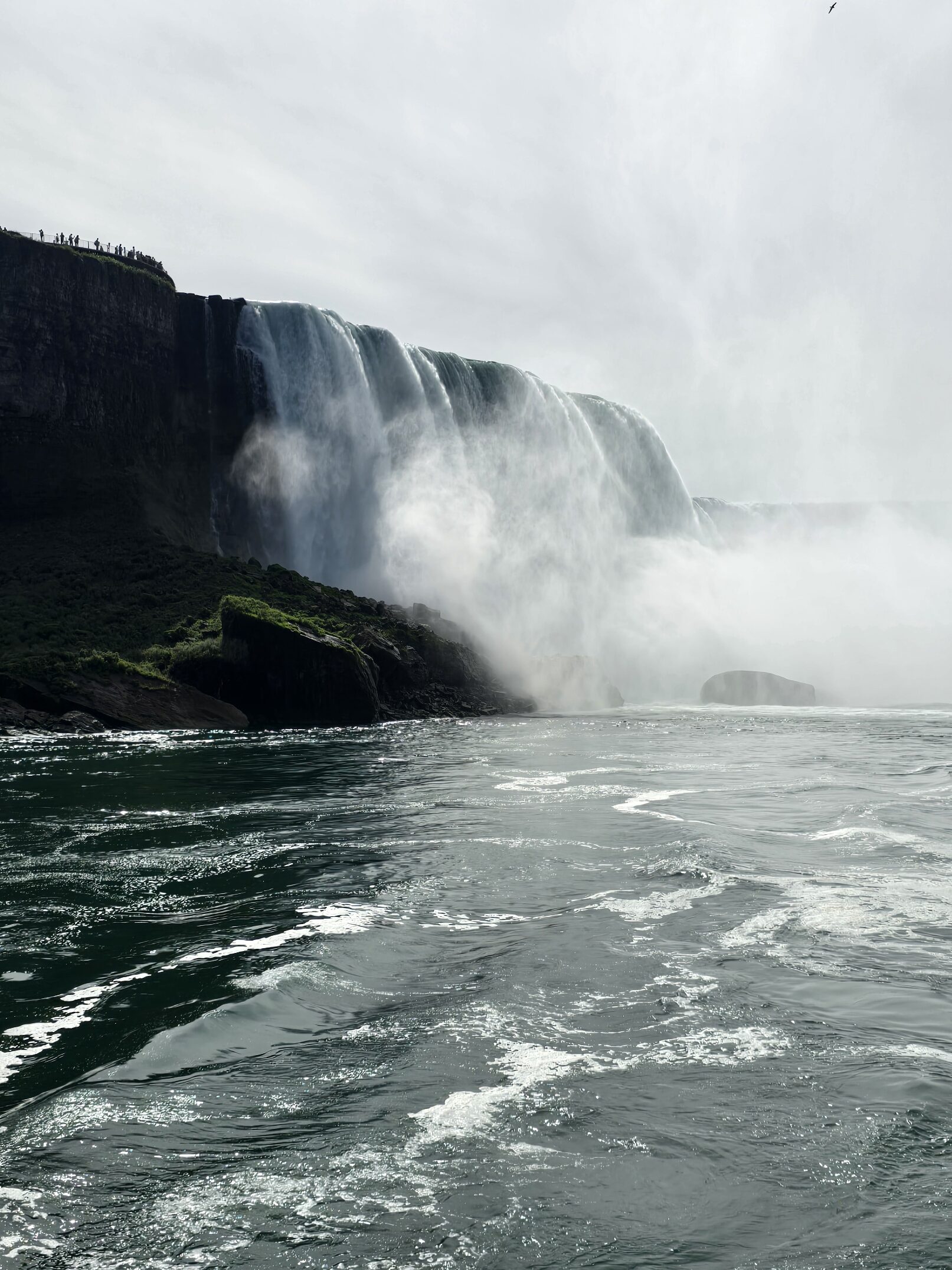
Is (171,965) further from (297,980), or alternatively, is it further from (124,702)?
(124,702)

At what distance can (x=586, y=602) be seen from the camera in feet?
221

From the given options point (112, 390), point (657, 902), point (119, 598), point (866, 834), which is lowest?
point (657, 902)

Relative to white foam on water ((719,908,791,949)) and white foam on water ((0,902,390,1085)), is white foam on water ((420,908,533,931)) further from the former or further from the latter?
white foam on water ((719,908,791,949))

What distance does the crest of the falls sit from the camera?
61969 mm

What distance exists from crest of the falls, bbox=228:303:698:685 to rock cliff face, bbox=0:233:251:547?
10.1 feet

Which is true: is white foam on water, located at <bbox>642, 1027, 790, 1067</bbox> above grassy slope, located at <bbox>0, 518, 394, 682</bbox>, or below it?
below

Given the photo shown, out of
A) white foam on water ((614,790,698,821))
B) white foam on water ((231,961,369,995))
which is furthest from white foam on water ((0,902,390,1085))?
white foam on water ((614,790,698,821))

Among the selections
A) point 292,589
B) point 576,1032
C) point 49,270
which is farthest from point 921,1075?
point 49,270

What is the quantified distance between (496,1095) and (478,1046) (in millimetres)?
734

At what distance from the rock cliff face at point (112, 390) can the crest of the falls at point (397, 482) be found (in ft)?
10.1

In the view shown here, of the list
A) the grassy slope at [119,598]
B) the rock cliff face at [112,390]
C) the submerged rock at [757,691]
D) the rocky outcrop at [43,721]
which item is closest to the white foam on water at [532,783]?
the rocky outcrop at [43,721]

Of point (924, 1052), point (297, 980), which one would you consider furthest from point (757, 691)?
point (924, 1052)

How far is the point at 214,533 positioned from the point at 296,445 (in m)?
7.68

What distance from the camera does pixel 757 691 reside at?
181ft
